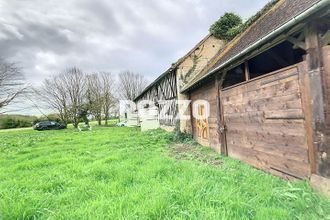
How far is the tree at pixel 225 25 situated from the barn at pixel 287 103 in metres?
5.88

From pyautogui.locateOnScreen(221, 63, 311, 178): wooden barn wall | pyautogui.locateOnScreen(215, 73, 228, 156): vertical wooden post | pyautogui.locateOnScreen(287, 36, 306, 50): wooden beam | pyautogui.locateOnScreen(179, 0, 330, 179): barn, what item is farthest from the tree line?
pyautogui.locateOnScreen(287, 36, 306, 50): wooden beam

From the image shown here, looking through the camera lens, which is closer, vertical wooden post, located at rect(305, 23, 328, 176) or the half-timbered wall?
vertical wooden post, located at rect(305, 23, 328, 176)

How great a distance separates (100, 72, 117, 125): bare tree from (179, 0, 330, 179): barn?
27940 millimetres

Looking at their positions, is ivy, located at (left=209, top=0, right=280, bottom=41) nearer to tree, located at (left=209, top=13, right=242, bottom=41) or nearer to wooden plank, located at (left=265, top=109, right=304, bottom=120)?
tree, located at (left=209, top=13, right=242, bottom=41)

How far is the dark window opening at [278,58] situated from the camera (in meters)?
5.91

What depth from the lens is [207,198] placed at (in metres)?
3.12

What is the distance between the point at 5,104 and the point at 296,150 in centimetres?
2635

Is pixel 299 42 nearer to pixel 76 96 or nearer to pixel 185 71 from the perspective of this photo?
pixel 185 71

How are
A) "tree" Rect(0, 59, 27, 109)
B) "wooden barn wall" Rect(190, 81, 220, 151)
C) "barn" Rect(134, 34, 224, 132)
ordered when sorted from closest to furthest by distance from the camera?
1. "wooden barn wall" Rect(190, 81, 220, 151)
2. "barn" Rect(134, 34, 224, 132)
3. "tree" Rect(0, 59, 27, 109)

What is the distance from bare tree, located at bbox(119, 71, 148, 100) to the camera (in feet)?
138

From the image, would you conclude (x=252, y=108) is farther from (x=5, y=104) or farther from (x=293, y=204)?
(x=5, y=104)

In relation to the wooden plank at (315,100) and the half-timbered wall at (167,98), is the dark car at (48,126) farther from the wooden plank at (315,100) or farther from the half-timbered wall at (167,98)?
the wooden plank at (315,100)

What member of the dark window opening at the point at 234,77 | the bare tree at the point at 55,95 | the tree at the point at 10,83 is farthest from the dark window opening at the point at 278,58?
the bare tree at the point at 55,95

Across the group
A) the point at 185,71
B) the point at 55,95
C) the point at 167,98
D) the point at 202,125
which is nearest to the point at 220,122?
the point at 202,125
